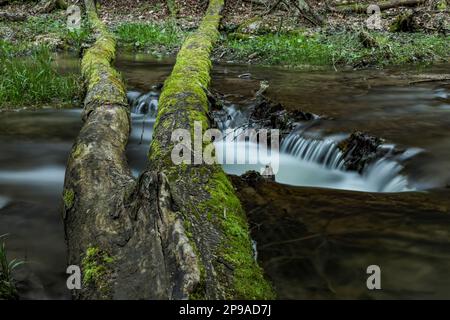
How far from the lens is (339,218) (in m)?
3.70

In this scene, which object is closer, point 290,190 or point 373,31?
point 290,190

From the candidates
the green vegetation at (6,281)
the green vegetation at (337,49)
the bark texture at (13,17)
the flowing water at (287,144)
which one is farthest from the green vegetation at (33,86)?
the bark texture at (13,17)

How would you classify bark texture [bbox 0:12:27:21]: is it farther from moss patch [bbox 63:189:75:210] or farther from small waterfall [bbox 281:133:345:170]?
moss patch [bbox 63:189:75:210]

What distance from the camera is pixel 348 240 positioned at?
132 inches

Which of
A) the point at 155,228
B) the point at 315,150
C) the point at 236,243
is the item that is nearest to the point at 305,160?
the point at 315,150

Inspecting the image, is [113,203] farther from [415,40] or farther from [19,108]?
[415,40]

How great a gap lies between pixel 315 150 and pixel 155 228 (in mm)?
3725

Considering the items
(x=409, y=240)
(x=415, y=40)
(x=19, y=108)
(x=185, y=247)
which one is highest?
(x=415, y=40)

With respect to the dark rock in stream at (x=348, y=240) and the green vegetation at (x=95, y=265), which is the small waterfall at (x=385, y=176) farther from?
the green vegetation at (x=95, y=265)

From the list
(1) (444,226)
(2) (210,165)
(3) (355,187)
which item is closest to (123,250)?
(2) (210,165)

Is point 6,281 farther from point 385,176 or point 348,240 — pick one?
point 385,176

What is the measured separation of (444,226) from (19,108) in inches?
261

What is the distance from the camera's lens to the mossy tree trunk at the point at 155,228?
2.30 metres

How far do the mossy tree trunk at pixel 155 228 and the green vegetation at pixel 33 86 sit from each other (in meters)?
3.86
